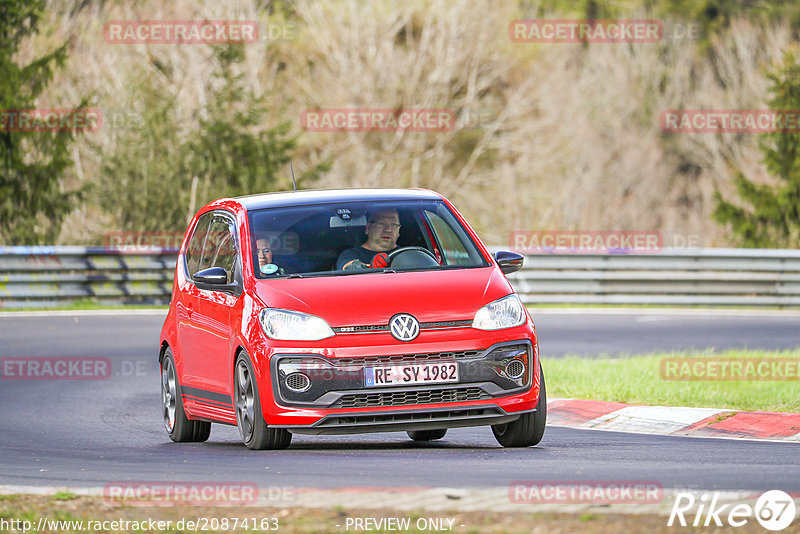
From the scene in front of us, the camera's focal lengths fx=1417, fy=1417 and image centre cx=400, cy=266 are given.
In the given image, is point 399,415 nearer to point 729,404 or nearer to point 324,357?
point 324,357

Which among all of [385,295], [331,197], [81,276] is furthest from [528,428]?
[81,276]

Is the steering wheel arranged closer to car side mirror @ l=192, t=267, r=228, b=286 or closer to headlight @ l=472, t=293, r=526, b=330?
headlight @ l=472, t=293, r=526, b=330

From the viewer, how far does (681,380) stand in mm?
13469

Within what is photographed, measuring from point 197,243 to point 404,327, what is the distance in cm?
290

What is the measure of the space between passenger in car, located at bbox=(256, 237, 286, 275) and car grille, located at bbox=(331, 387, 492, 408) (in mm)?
1157

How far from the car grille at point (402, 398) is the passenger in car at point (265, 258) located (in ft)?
3.80

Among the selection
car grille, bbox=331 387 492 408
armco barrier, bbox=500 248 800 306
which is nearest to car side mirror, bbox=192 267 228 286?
car grille, bbox=331 387 492 408

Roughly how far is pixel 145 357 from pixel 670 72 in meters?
47.0

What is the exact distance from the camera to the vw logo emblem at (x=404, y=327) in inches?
331

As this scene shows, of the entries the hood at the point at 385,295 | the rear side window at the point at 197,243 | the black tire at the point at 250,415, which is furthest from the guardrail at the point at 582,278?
the hood at the point at 385,295

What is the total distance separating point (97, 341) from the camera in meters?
18.9

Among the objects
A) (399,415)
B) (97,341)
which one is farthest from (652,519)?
(97,341)

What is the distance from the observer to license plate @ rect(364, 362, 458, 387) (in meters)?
8.40

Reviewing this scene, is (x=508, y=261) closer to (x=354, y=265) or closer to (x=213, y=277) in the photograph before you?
(x=354, y=265)
